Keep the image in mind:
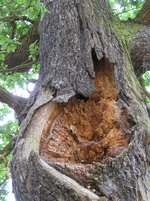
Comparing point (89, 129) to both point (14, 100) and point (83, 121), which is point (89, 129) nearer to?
point (83, 121)

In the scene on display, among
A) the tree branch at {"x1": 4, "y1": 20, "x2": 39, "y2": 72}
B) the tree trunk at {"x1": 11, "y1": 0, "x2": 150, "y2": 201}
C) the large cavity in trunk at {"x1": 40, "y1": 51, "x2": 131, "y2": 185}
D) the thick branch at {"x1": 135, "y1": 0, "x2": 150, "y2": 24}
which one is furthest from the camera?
the tree branch at {"x1": 4, "y1": 20, "x2": 39, "y2": 72}

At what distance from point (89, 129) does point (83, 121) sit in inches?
2.6

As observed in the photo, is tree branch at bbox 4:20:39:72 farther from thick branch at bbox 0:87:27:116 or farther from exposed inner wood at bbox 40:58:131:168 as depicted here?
exposed inner wood at bbox 40:58:131:168

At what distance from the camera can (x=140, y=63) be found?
2.79 m

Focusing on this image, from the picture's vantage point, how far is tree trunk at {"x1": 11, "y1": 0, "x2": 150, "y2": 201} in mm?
1461

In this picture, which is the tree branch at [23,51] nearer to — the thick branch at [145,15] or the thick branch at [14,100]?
the thick branch at [145,15]

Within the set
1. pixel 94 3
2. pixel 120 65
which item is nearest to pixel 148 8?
pixel 94 3

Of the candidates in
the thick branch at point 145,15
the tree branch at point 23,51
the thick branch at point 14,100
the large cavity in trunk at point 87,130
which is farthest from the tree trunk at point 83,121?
the tree branch at point 23,51

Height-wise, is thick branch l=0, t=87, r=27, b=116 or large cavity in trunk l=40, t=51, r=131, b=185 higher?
thick branch l=0, t=87, r=27, b=116

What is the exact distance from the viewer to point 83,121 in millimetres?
1936

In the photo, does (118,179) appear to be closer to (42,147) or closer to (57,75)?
(42,147)

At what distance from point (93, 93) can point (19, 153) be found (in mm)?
704

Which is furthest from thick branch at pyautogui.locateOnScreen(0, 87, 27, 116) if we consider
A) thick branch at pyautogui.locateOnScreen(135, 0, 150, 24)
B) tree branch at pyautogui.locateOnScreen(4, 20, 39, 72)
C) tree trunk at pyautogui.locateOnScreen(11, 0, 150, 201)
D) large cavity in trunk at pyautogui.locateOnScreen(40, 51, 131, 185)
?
tree branch at pyautogui.locateOnScreen(4, 20, 39, 72)

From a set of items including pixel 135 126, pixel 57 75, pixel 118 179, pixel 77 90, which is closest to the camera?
pixel 118 179
